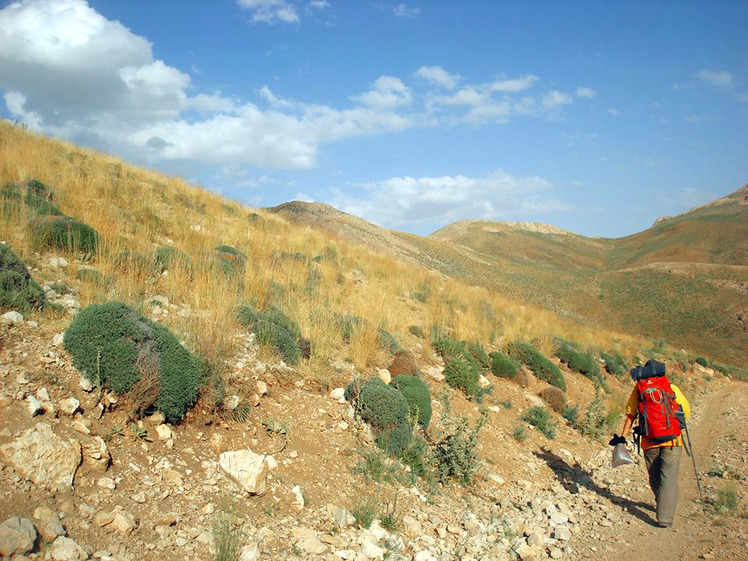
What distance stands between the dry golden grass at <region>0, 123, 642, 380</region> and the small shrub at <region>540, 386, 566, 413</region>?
1850mm

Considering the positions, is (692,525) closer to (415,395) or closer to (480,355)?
(415,395)

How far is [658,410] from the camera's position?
17.1 feet

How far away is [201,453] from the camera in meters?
4.19

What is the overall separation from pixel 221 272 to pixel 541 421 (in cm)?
611

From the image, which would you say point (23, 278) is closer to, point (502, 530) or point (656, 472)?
point (502, 530)

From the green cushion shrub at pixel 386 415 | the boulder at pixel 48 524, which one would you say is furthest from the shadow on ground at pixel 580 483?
the boulder at pixel 48 524

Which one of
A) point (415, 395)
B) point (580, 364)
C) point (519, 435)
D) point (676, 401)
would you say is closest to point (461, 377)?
point (519, 435)

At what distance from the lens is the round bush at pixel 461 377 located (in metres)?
8.29

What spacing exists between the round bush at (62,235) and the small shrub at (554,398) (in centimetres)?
871

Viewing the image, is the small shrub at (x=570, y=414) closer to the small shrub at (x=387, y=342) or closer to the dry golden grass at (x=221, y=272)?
the dry golden grass at (x=221, y=272)

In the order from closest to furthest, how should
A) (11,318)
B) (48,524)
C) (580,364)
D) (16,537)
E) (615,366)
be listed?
(16,537) → (48,524) → (11,318) → (580,364) → (615,366)

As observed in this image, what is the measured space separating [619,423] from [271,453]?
8.47 m

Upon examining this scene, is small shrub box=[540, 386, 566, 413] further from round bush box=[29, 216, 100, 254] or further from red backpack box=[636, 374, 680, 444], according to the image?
round bush box=[29, 216, 100, 254]

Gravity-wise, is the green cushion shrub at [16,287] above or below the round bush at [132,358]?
above
